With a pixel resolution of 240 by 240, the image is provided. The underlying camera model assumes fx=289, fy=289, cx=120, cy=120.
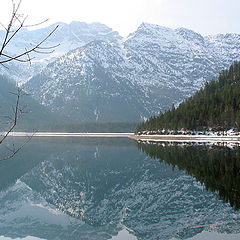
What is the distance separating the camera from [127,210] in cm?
2150

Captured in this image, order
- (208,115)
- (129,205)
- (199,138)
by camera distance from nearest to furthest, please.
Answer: (129,205) → (199,138) → (208,115)

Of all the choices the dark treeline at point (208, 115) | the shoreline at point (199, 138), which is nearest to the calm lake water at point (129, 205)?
the shoreline at point (199, 138)

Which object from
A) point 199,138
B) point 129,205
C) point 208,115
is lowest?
point 129,205

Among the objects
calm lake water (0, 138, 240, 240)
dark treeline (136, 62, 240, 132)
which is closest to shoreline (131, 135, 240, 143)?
dark treeline (136, 62, 240, 132)

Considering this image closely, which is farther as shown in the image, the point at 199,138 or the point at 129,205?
the point at 199,138

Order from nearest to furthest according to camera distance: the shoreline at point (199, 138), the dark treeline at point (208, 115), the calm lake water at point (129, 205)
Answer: the calm lake water at point (129, 205), the shoreline at point (199, 138), the dark treeline at point (208, 115)

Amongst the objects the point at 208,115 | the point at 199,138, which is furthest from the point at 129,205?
the point at 208,115

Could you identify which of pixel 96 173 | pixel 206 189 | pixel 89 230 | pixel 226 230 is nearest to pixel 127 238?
pixel 89 230

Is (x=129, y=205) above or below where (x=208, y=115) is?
below

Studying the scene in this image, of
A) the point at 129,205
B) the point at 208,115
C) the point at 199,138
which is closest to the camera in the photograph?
the point at 129,205

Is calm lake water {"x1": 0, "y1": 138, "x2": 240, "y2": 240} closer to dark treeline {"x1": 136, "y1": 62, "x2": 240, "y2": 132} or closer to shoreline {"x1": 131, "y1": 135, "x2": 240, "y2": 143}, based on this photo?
shoreline {"x1": 131, "y1": 135, "x2": 240, "y2": 143}

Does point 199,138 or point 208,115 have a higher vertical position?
point 208,115

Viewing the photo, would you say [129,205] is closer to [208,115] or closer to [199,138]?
[199,138]

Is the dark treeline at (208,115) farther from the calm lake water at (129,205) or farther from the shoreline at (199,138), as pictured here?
the calm lake water at (129,205)
